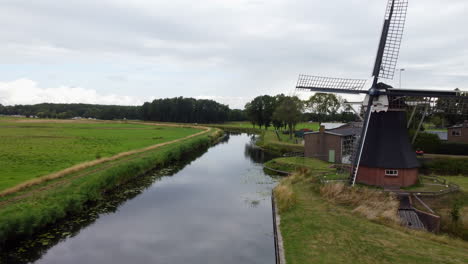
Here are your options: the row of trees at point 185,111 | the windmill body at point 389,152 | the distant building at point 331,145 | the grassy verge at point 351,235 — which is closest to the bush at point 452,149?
the distant building at point 331,145

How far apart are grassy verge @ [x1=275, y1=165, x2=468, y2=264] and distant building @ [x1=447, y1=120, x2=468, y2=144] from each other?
2733 cm

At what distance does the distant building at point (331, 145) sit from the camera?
32406 millimetres

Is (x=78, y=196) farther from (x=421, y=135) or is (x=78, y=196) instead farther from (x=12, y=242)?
(x=421, y=135)

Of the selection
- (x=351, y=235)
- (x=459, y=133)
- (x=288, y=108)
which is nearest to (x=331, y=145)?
(x=459, y=133)

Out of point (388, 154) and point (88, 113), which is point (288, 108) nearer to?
point (388, 154)

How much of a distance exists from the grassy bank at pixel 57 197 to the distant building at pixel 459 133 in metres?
37.4

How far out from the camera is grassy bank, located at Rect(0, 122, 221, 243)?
13.8m

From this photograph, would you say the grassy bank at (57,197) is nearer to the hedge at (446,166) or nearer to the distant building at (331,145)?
the distant building at (331,145)

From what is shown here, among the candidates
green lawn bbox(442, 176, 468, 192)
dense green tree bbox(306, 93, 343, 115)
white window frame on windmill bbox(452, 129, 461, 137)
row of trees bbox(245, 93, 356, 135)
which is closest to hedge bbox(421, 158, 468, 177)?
green lawn bbox(442, 176, 468, 192)

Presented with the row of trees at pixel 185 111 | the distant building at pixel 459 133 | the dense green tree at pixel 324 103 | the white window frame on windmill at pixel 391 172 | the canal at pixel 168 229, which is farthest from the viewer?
the row of trees at pixel 185 111

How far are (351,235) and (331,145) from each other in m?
20.2

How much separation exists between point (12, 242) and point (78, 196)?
14.6 feet

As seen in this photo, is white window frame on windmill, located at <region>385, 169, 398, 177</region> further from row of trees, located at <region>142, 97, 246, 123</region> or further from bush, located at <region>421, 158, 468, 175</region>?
row of trees, located at <region>142, 97, 246, 123</region>

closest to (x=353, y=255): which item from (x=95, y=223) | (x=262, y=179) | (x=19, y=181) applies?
(x=95, y=223)
